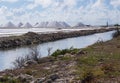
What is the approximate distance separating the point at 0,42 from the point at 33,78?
4259cm

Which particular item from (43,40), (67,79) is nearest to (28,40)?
(43,40)

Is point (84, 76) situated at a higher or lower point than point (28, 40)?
higher

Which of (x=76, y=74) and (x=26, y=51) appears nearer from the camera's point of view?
(x=76, y=74)

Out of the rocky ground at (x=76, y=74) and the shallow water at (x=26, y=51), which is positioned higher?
the rocky ground at (x=76, y=74)

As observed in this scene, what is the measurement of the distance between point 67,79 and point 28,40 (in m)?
51.8

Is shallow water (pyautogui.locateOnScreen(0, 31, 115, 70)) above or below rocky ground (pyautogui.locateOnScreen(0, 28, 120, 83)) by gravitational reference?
below

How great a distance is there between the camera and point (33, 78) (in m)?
15.4

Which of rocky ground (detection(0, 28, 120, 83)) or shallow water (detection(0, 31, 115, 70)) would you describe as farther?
shallow water (detection(0, 31, 115, 70))

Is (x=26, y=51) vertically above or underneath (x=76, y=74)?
underneath

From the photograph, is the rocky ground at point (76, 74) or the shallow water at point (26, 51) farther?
the shallow water at point (26, 51)

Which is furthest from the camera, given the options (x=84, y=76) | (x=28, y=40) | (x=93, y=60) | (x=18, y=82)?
(x=28, y=40)

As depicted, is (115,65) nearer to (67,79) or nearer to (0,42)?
(67,79)

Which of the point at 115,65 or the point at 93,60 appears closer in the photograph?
the point at 115,65

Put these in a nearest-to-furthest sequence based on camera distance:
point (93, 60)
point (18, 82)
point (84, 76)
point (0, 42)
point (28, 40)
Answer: point (84, 76)
point (18, 82)
point (93, 60)
point (0, 42)
point (28, 40)
